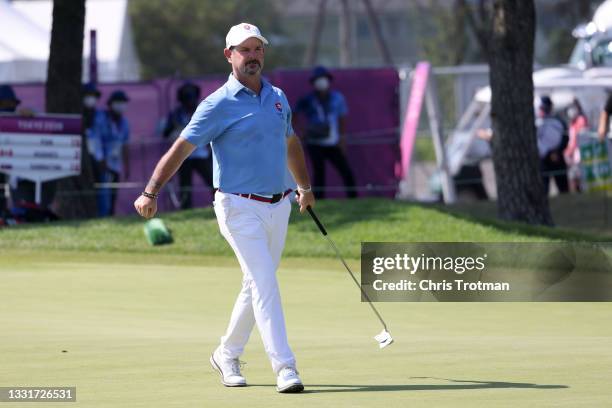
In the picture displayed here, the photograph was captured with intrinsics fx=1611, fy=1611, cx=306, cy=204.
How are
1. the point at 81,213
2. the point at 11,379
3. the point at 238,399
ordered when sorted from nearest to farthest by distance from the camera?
the point at 238,399 < the point at 11,379 < the point at 81,213

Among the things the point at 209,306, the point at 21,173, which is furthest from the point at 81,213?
the point at 209,306

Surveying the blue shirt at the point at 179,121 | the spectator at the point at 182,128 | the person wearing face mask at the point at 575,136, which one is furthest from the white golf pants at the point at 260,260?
the person wearing face mask at the point at 575,136

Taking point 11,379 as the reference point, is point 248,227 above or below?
above

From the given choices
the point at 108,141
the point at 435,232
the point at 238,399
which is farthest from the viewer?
the point at 108,141

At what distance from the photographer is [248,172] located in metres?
8.64

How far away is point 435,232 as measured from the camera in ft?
60.0

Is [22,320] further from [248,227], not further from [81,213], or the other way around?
[81,213]

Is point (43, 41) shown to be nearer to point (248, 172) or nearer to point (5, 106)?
point (5, 106)

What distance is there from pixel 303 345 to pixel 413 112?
1619 centimetres

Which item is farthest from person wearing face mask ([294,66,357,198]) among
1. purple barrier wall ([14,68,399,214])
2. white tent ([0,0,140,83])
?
white tent ([0,0,140,83])

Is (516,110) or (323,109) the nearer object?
(516,110)

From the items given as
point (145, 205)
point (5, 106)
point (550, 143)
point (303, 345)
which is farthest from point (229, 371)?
point (550, 143)

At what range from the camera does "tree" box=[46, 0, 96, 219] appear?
2280cm

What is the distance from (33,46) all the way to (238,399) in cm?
2677
